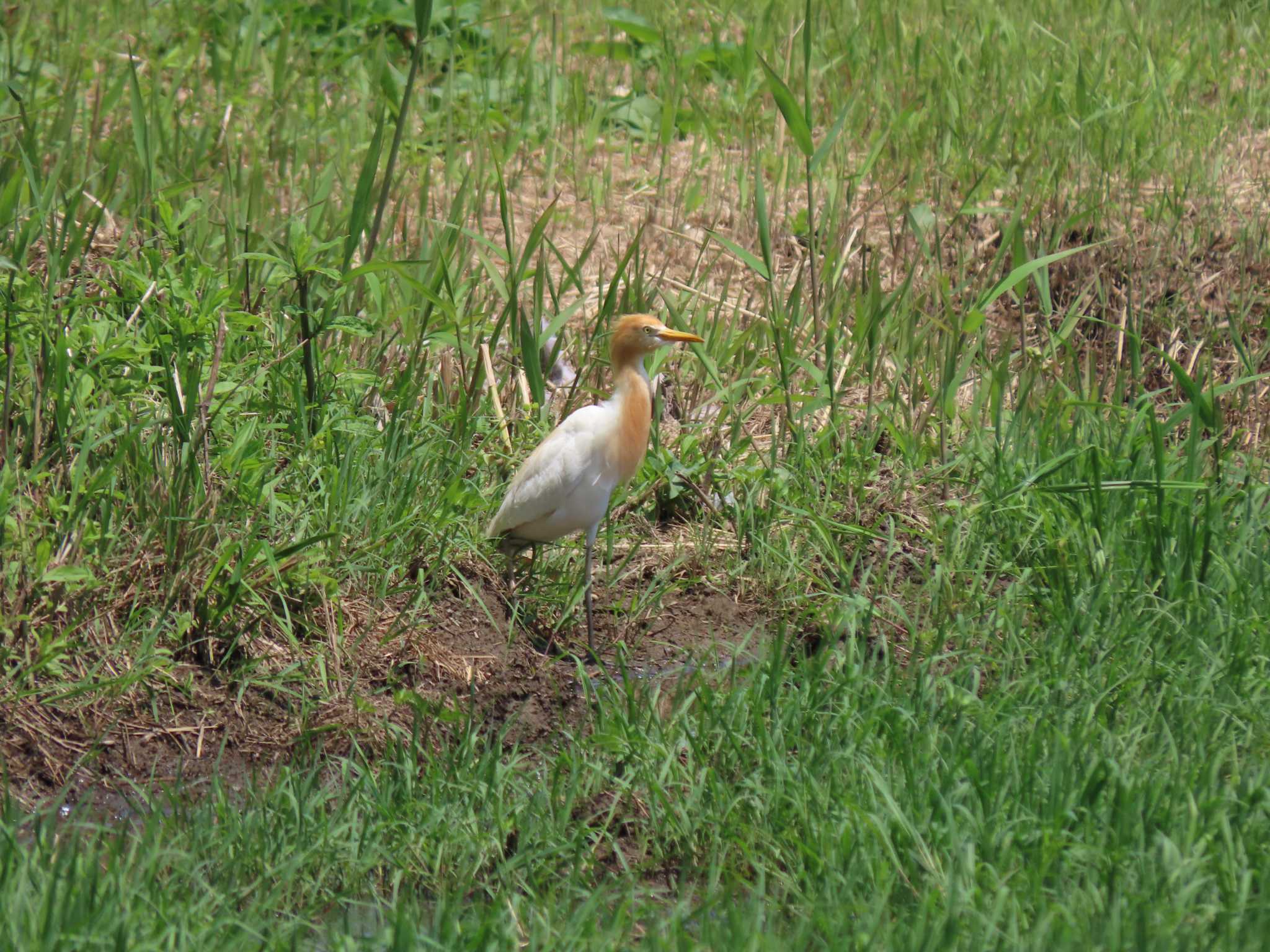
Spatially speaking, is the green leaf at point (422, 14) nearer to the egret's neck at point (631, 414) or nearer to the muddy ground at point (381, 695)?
the egret's neck at point (631, 414)

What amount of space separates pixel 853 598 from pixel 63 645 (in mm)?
1956

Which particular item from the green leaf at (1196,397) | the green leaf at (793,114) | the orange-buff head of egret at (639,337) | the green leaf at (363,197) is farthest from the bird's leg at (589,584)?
the green leaf at (1196,397)

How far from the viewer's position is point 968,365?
4.39 metres

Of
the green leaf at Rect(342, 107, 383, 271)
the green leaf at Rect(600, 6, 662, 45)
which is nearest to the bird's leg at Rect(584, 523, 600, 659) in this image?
the green leaf at Rect(342, 107, 383, 271)

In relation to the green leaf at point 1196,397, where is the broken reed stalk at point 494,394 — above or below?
below

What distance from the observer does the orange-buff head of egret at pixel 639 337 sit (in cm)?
382

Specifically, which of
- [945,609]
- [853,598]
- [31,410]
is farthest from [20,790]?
[945,609]

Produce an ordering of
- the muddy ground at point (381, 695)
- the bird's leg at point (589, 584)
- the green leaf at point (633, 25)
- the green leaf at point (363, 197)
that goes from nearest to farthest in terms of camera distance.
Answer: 1. the muddy ground at point (381, 695)
2. the bird's leg at point (589, 584)
3. the green leaf at point (363, 197)
4. the green leaf at point (633, 25)

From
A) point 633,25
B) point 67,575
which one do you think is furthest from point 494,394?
point 633,25

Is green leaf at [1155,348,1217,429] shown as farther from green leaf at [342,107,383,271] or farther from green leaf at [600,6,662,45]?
green leaf at [600,6,662,45]

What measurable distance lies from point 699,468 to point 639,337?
1.88 ft

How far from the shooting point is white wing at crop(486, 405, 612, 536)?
364cm

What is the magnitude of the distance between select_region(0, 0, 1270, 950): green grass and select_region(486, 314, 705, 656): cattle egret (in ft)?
0.69

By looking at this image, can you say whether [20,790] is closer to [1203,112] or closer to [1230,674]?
[1230,674]
